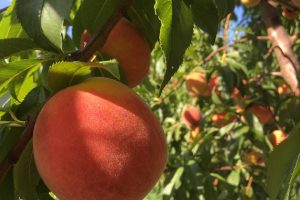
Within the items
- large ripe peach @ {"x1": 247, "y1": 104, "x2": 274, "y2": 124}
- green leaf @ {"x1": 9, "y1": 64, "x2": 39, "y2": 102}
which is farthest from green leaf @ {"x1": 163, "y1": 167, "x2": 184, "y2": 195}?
green leaf @ {"x1": 9, "y1": 64, "x2": 39, "y2": 102}

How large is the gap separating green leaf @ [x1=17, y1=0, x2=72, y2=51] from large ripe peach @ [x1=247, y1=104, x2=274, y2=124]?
1635 mm

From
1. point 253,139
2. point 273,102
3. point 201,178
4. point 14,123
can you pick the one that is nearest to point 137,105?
point 14,123

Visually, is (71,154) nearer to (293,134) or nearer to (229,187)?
(293,134)

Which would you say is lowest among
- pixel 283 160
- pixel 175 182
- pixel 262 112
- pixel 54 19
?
pixel 175 182

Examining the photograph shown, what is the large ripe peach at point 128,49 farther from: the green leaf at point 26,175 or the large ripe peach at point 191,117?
the large ripe peach at point 191,117

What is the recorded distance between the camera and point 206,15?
82cm

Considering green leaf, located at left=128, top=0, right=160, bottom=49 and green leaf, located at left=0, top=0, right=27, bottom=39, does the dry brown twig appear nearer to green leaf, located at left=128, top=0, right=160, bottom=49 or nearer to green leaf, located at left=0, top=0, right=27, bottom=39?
green leaf, located at left=128, top=0, right=160, bottom=49

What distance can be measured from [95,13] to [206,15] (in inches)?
7.9

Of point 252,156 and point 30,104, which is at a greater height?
point 30,104

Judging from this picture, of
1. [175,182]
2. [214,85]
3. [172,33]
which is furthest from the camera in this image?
[214,85]

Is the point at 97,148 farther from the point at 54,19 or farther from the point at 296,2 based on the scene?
the point at 296,2

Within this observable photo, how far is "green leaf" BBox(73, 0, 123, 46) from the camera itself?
858mm

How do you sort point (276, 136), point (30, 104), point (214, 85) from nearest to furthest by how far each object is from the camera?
1. point (30, 104)
2. point (276, 136)
3. point (214, 85)

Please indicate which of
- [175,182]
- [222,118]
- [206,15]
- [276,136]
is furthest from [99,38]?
[222,118]
